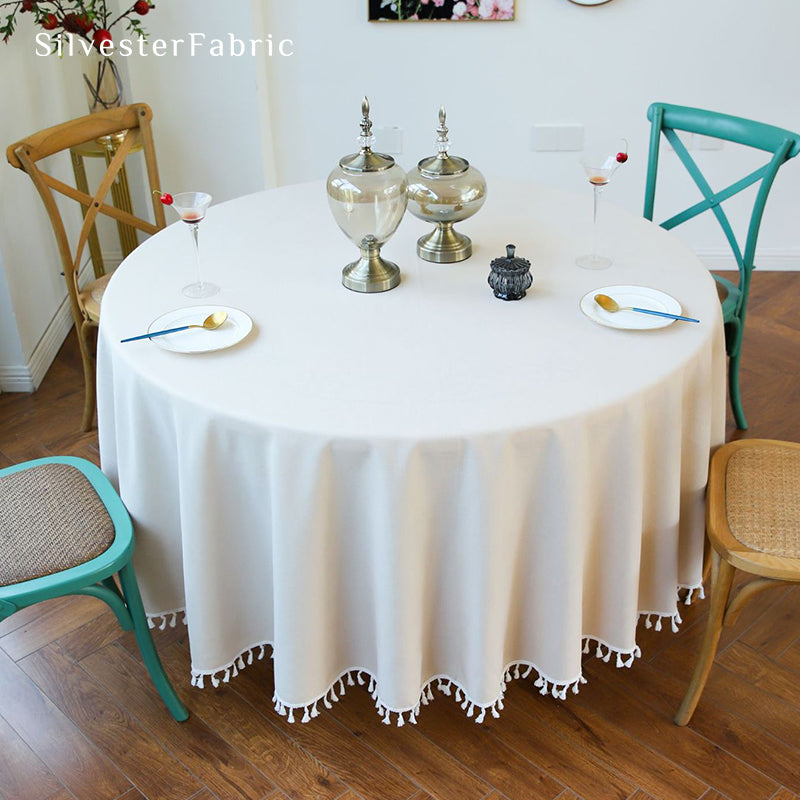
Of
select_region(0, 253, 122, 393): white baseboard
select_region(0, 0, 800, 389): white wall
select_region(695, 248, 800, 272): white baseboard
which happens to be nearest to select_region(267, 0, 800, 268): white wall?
select_region(0, 0, 800, 389): white wall

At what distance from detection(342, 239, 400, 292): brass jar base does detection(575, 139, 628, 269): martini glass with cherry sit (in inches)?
16.1

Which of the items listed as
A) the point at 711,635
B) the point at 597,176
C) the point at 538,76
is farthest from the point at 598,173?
the point at 538,76

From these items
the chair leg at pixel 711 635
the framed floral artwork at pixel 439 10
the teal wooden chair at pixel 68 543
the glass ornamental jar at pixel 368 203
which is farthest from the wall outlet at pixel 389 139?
the chair leg at pixel 711 635

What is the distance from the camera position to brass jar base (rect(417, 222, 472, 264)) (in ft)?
6.43

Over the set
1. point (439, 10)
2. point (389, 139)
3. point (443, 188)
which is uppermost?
point (439, 10)

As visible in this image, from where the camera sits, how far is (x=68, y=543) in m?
1.58

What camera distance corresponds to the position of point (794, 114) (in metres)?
3.20

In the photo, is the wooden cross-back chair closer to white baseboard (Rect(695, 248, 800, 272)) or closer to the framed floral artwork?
the framed floral artwork

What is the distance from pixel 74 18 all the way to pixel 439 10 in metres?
1.18

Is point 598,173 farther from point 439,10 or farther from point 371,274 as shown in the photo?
point 439,10

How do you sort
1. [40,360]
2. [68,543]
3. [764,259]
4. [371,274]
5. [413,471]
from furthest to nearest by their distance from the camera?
[764,259], [40,360], [371,274], [68,543], [413,471]

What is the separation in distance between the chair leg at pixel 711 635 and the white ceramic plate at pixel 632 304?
0.43 meters

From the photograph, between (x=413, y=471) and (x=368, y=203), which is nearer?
(x=413, y=471)

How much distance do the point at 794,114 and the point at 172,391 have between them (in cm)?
259
